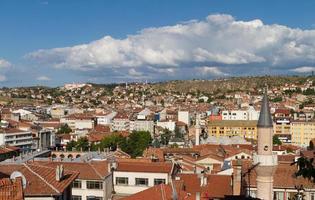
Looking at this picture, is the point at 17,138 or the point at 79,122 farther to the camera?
the point at 79,122

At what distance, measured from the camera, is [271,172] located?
24.0 meters

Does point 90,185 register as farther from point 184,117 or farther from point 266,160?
point 184,117

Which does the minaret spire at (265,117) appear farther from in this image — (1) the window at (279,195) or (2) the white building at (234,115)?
(2) the white building at (234,115)

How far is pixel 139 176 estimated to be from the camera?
3862 cm

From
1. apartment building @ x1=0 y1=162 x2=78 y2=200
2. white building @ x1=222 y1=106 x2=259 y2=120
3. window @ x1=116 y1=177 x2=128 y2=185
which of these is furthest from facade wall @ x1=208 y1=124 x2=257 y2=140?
apartment building @ x1=0 y1=162 x2=78 y2=200

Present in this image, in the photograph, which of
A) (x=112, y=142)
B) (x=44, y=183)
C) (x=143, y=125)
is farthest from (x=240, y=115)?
(x=44, y=183)

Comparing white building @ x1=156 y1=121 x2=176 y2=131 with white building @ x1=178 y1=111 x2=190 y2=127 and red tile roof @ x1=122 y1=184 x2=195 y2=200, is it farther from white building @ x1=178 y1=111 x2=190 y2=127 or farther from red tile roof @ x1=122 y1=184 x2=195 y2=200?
red tile roof @ x1=122 y1=184 x2=195 y2=200

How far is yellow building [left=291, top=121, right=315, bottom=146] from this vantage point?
10919 centimetres

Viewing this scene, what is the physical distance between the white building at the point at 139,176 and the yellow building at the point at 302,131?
250 ft

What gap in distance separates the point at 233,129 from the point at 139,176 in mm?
79163

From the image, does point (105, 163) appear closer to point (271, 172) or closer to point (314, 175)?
point (271, 172)

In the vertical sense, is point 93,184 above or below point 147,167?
below

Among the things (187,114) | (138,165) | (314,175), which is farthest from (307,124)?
(314,175)

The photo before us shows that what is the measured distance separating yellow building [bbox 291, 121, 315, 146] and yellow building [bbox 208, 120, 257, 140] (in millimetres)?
8449
